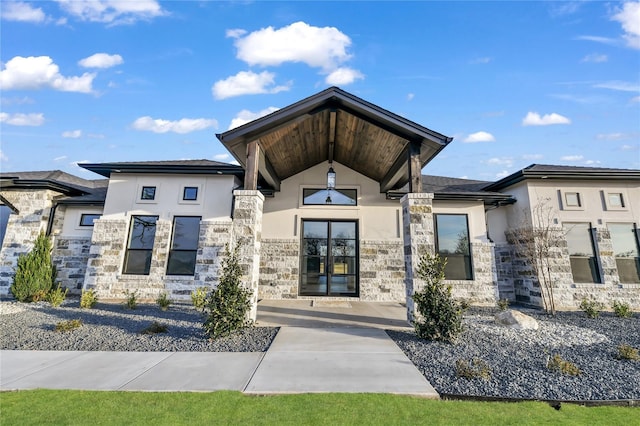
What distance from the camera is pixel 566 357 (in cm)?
411

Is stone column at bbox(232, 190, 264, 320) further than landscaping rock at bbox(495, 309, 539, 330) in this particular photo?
No

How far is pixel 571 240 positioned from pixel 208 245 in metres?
11.9

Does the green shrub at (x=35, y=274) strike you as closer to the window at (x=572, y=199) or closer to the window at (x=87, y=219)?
the window at (x=87, y=219)

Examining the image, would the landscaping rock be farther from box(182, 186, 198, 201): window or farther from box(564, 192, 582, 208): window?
box(182, 186, 198, 201): window

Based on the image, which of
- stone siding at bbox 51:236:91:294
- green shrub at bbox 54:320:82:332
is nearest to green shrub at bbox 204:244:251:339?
green shrub at bbox 54:320:82:332

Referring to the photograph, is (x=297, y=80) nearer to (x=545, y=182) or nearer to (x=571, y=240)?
(x=545, y=182)

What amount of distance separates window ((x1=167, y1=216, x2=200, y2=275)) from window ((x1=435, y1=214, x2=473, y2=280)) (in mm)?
8295

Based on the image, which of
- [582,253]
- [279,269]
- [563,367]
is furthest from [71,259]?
[582,253]

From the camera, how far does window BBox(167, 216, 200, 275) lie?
8.66 meters

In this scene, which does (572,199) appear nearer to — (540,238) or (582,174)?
(582,174)

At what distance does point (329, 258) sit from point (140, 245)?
6348mm

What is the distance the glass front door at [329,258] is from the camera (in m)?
9.38

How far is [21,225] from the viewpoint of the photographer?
9023 millimetres

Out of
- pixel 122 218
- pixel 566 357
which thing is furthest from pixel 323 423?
pixel 122 218
